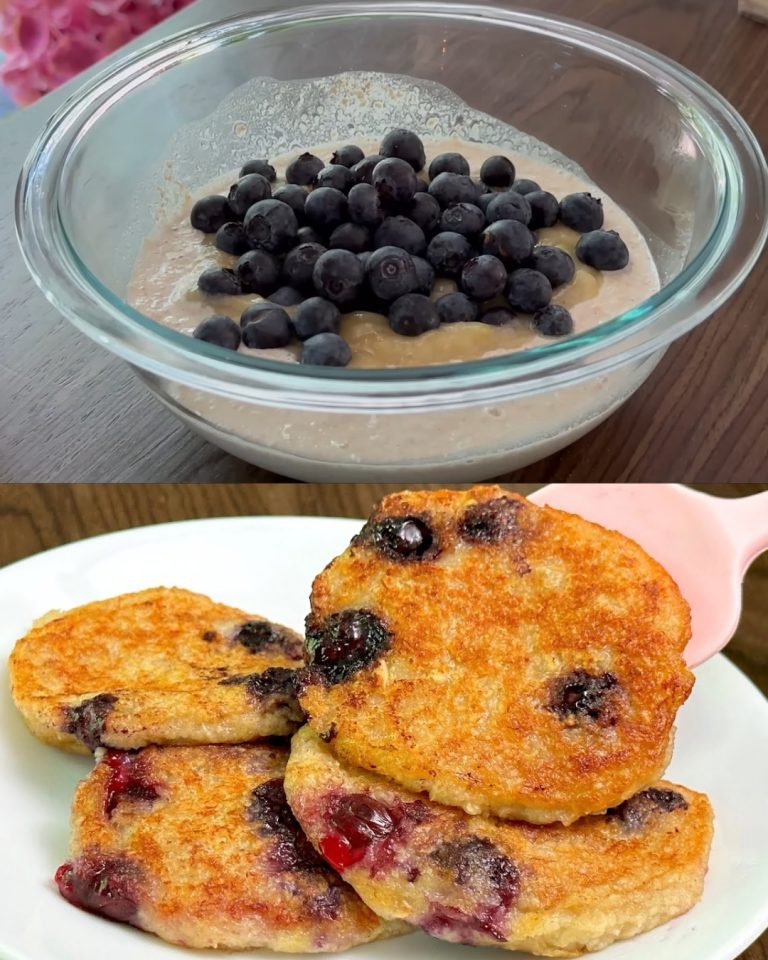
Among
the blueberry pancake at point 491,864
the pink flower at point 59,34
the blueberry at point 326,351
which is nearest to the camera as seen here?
the blueberry pancake at point 491,864

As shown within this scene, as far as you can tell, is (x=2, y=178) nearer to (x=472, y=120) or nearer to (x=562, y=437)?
(x=472, y=120)

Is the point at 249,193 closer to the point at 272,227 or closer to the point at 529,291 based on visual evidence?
the point at 272,227

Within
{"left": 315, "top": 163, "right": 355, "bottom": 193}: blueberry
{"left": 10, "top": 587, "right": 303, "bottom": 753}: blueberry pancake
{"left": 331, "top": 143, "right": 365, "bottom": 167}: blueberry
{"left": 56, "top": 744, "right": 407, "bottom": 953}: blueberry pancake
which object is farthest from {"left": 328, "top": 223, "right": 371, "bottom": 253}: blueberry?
{"left": 56, "top": 744, "right": 407, "bottom": 953}: blueberry pancake

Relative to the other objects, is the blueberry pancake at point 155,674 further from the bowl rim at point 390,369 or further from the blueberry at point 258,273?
the blueberry at point 258,273

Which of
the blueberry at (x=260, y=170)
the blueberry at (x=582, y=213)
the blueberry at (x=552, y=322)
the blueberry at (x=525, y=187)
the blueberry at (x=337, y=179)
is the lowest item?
the blueberry at (x=260, y=170)

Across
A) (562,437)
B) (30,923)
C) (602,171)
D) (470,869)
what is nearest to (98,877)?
(30,923)

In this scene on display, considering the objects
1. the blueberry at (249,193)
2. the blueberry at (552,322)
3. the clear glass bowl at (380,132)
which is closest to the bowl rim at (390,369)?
the clear glass bowl at (380,132)

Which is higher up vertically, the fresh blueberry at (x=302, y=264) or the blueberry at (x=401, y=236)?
the blueberry at (x=401, y=236)
